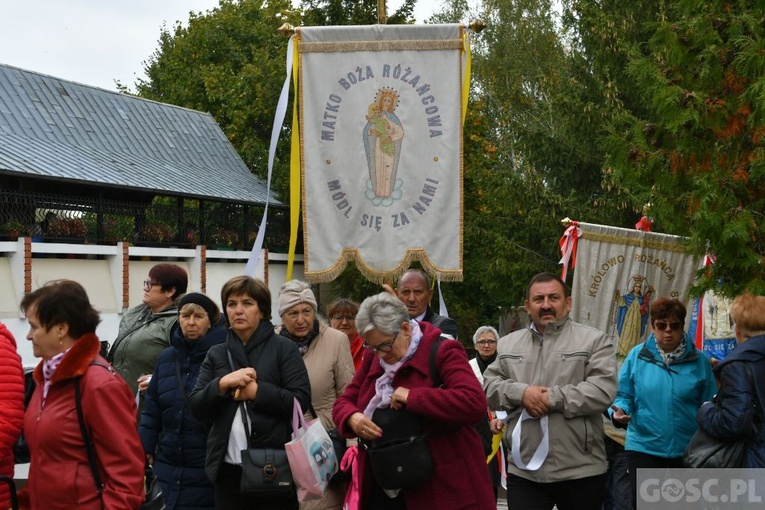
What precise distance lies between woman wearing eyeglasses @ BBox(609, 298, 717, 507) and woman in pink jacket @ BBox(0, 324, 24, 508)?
366 cm

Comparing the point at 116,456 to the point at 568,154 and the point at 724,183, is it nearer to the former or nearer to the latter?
the point at 724,183

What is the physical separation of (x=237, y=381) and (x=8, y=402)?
1.15 m

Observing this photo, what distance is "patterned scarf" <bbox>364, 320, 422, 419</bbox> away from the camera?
5.25 meters

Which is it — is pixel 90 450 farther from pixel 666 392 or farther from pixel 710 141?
pixel 710 141

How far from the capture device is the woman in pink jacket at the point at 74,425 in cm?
444

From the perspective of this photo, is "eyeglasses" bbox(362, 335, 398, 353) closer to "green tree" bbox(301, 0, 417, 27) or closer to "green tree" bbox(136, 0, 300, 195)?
"green tree" bbox(301, 0, 417, 27)

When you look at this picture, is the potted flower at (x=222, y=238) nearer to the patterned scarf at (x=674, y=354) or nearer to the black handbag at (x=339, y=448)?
the patterned scarf at (x=674, y=354)

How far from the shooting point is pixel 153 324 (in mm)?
7285

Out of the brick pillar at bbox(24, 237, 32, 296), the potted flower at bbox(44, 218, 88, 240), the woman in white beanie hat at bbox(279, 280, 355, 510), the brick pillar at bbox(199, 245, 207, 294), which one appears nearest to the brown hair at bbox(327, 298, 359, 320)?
the woman in white beanie hat at bbox(279, 280, 355, 510)

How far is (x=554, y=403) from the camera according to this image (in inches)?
233

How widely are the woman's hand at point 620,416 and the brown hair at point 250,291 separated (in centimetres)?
238

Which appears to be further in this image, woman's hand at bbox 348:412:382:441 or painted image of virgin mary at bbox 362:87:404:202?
painted image of virgin mary at bbox 362:87:404:202

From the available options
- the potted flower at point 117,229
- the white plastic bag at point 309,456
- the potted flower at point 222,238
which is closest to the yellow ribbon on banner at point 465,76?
the white plastic bag at point 309,456

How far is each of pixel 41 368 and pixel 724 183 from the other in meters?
4.40
